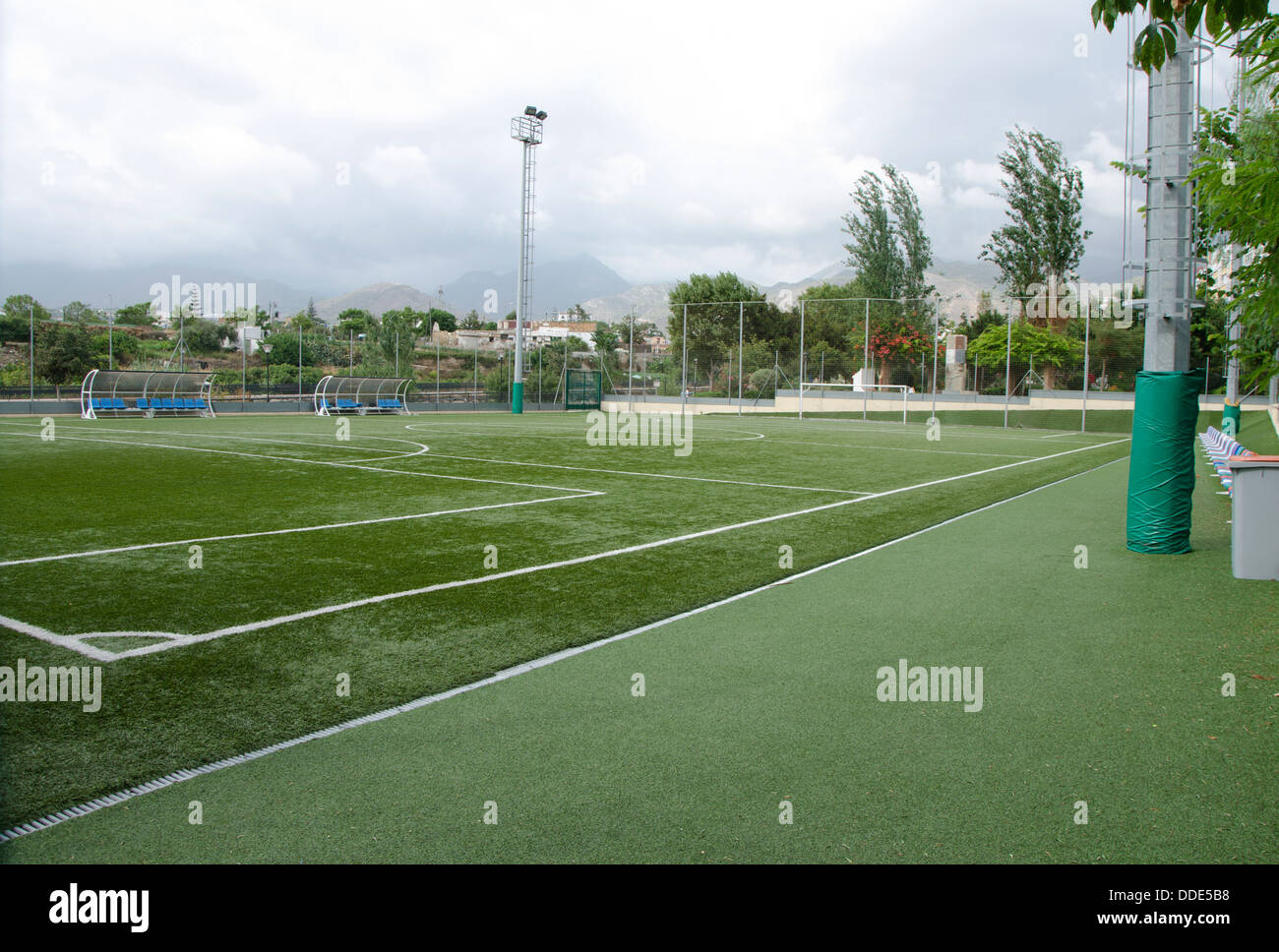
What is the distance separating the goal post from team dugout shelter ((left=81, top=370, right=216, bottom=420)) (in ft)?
81.5

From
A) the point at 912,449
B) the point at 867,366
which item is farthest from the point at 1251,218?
the point at 867,366

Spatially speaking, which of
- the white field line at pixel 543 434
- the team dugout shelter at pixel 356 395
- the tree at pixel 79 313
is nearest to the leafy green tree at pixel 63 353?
the tree at pixel 79 313

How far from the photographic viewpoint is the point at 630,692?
441 cm

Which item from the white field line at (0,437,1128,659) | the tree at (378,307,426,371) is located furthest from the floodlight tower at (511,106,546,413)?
the white field line at (0,437,1128,659)

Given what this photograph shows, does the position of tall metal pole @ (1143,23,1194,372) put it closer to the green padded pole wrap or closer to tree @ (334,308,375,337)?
the green padded pole wrap

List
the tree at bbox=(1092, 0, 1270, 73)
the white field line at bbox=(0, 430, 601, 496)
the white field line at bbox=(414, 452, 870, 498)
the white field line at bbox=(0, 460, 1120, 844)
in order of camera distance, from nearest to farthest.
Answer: the white field line at bbox=(0, 460, 1120, 844) < the tree at bbox=(1092, 0, 1270, 73) < the white field line at bbox=(0, 430, 601, 496) < the white field line at bbox=(414, 452, 870, 498)

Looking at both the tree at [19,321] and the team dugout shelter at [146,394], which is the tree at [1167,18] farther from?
the tree at [19,321]

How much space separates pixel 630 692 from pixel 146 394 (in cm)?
2902

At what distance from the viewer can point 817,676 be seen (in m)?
4.69

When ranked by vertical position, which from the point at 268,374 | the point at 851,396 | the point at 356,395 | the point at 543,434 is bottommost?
the point at 543,434

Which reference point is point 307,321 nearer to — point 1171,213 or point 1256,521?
point 1171,213

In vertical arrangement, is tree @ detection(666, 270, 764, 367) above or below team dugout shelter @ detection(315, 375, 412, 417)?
above

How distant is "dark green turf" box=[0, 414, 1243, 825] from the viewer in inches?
153
